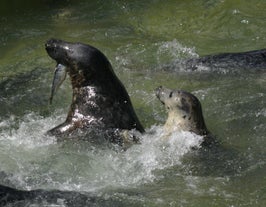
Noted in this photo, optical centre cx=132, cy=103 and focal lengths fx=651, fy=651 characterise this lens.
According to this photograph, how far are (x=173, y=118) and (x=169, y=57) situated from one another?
10.2ft

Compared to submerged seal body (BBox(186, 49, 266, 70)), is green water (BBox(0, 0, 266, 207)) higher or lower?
lower

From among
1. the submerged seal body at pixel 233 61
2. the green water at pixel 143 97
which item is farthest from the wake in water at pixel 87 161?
the submerged seal body at pixel 233 61

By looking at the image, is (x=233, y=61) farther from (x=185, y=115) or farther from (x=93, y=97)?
(x=93, y=97)

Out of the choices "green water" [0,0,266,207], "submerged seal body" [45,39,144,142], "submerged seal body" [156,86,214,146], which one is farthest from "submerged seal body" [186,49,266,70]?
"submerged seal body" [45,39,144,142]

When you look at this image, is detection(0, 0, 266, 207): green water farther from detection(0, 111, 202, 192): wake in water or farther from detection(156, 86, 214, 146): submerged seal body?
detection(156, 86, 214, 146): submerged seal body

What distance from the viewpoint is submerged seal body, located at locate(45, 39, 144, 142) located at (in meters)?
6.05

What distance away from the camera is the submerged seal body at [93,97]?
6051 mm

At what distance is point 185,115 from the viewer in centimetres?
606

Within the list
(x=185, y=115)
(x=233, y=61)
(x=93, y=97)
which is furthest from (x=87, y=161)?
(x=233, y=61)

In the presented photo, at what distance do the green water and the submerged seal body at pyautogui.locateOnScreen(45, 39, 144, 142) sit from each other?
0.24 metres

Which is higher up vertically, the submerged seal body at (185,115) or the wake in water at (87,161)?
the submerged seal body at (185,115)

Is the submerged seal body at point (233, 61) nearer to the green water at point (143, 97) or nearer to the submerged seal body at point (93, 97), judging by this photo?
the green water at point (143, 97)

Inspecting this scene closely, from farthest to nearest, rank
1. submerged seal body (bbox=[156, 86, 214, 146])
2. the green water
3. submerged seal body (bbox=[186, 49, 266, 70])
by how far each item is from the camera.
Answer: submerged seal body (bbox=[186, 49, 266, 70]) → submerged seal body (bbox=[156, 86, 214, 146]) → the green water

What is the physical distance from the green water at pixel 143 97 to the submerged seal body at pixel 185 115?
24 cm
